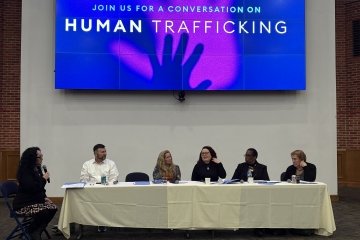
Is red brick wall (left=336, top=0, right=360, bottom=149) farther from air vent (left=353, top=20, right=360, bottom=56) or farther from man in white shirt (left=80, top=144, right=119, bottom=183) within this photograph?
man in white shirt (left=80, top=144, right=119, bottom=183)

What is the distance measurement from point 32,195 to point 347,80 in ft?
36.0

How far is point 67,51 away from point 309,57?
5158 millimetres

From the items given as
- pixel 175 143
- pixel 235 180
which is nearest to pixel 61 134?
pixel 175 143

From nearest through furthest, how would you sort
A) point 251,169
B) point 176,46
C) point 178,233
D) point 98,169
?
point 178,233, point 251,169, point 98,169, point 176,46

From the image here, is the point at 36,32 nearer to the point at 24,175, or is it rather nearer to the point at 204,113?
the point at 204,113

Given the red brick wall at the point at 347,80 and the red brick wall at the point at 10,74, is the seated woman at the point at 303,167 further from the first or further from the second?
the red brick wall at the point at 10,74

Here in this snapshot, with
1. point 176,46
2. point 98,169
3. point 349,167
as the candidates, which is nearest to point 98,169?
point 98,169

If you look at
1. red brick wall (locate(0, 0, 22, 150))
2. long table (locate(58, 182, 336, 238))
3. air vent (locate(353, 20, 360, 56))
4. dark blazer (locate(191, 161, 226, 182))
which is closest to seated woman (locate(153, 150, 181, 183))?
dark blazer (locate(191, 161, 226, 182))

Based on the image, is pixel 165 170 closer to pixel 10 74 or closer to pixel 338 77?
pixel 10 74

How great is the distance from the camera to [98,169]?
7883 mm

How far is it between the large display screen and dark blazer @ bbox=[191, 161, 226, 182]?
2.51m

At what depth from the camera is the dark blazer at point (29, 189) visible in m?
6.53

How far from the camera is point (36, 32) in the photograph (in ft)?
33.7

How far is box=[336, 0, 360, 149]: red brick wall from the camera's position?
47.2 feet
